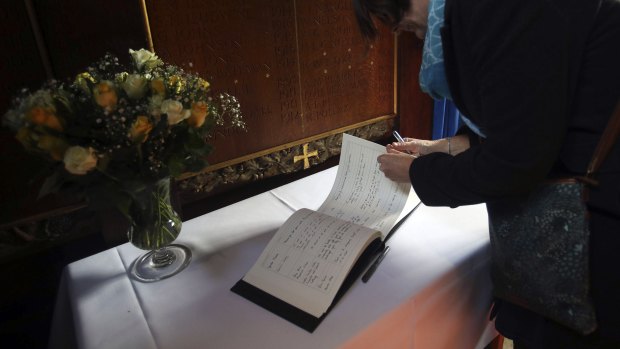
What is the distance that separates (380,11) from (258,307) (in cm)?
60

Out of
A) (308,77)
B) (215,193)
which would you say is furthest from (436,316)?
(308,77)

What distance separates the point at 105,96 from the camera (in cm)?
67

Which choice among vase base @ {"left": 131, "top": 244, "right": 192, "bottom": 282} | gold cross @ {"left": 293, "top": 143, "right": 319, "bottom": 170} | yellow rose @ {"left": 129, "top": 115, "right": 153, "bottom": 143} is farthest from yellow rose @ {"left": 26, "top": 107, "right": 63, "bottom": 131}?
gold cross @ {"left": 293, "top": 143, "right": 319, "bottom": 170}

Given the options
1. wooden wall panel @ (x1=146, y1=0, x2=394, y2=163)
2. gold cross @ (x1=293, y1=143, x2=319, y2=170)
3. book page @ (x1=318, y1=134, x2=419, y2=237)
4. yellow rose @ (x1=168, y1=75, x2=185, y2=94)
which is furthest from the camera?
gold cross @ (x1=293, y1=143, x2=319, y2=170)

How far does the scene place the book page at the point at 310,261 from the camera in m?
0.77

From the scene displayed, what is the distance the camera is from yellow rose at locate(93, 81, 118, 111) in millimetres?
668

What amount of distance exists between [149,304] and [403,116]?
4.89 ft

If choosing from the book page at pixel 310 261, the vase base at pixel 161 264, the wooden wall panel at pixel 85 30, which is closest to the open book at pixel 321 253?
the book page at pixel 310 261

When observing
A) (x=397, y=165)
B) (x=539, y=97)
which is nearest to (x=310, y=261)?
(x=397, y=165)

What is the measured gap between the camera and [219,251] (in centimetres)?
96

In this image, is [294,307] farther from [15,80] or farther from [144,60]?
[15,80]

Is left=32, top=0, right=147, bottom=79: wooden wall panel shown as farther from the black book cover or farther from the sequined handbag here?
the sequined handbag

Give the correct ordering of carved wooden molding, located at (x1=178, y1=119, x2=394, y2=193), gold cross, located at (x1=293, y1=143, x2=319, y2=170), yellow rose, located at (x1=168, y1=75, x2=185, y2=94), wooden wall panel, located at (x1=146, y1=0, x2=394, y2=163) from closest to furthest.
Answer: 1. yellow rose, located at (x1=168, y1=75, x2=185, y2=94)
2. wooden wall panel, located at (x1=146, y1=0, x2=394, y2=163)
3. carved wooden molding, located at (x1=178, y1=119, x2=394, y2=193)
4. gold cross, located at (x1=293, y1=143, x2=319, y2=170)

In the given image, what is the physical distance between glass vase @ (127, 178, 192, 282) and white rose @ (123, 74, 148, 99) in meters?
0.17
